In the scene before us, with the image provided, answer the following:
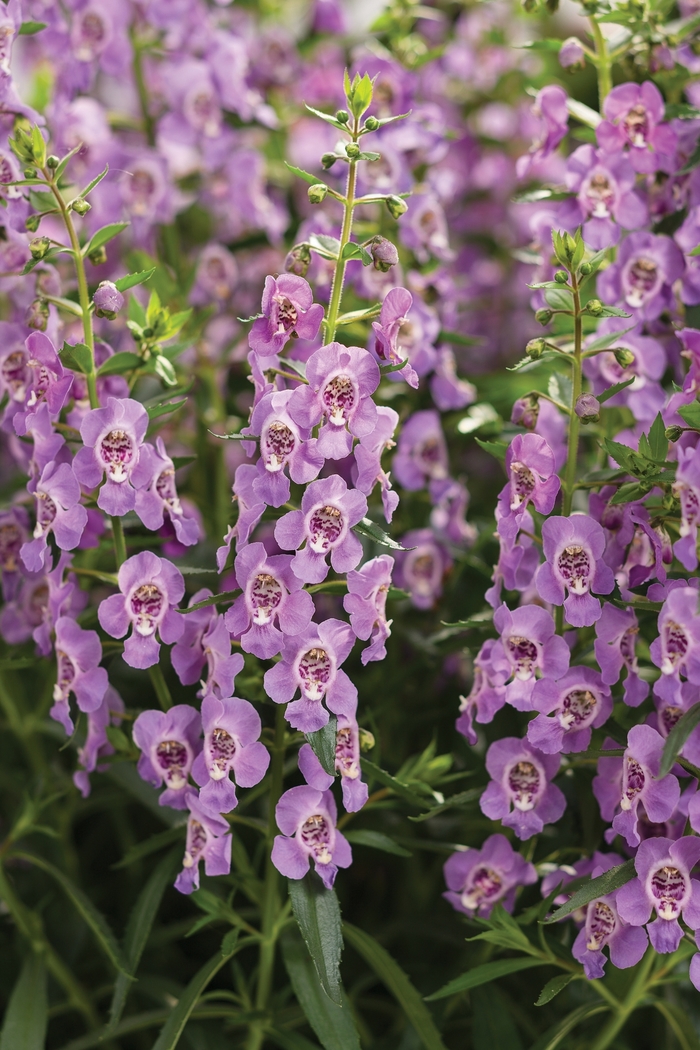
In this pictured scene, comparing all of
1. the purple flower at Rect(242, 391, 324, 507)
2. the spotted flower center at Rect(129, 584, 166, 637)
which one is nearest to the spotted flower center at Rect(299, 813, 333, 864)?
the spotted flower center at Rect(129, 584, 166, 637)

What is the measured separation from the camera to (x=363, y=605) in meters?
1.28

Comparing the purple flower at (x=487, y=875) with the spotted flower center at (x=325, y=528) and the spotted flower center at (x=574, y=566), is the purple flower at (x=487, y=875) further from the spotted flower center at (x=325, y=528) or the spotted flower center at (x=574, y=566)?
the spotted flower center at (x=325, y=528)

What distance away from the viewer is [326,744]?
127 centimetres

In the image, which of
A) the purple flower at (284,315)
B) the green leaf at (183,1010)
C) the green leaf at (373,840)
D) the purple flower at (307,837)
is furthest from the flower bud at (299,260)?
the green leaf at (183,1010)

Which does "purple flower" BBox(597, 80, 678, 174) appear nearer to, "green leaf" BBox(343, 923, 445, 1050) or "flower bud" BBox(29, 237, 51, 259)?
"flower bud" BBox(29, 237, 51, 259)

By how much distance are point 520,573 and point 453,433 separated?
0.74 metres

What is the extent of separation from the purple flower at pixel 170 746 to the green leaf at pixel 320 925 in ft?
0.68

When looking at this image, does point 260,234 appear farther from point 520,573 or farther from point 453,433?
point 520,573

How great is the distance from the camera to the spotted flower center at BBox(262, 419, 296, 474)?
1.24m

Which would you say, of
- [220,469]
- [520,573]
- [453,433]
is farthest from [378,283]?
[520,573]

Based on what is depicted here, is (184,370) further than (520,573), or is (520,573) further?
(184,370)

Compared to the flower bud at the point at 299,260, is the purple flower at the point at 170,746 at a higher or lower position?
lower

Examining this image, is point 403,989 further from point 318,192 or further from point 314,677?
point 318,192

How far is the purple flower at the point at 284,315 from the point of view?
4.16ft
